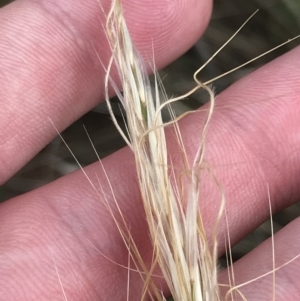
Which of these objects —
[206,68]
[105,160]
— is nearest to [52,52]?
[105,160]

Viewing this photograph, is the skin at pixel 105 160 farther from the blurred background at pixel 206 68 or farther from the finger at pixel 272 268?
the blurred background at pixel 206 68

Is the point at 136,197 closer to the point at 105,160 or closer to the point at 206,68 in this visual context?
the point at 105,160

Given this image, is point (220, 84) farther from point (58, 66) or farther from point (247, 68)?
point (58, 66)

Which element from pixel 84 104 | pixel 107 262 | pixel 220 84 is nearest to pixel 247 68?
pixel 220 84

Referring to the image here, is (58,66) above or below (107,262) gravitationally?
above

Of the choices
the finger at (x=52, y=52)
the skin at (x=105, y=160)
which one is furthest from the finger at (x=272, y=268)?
the finger at (x=52, y=52)

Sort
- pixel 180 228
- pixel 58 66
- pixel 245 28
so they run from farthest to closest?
pixel 245 28, pixel 58 66, pixel 180 228

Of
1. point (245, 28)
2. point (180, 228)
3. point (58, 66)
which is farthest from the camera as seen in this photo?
point (245, 28)

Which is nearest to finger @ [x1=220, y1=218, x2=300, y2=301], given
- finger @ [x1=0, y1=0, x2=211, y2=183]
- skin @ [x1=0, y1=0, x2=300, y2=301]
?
skin @ [x1=0, y1=0, x2=300, y2=301]
